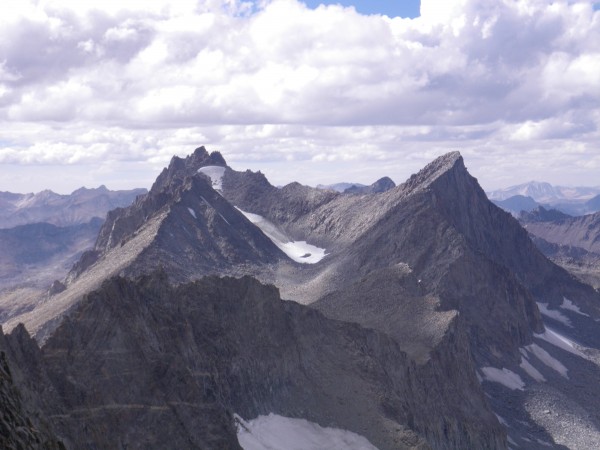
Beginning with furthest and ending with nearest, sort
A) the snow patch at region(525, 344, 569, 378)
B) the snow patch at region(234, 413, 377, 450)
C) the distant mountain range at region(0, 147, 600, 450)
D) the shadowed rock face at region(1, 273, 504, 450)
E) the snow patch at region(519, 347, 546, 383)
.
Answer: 1. the snow patch at region(525, 344, 569, 378)
2. the snow patch at region(519, 347, 546, 383)
3. the snow patch at region(234, 413, 377, 450)
4. the distant mountain range at region(0, 147, 600, 450)
5. the shadowed rock face at region(1, 273, 504, 450)

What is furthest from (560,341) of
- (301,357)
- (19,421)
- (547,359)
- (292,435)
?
(19,421)

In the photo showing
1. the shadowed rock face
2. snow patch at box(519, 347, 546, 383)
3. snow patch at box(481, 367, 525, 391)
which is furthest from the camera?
snow patch at box(519, 347, 546, 383)

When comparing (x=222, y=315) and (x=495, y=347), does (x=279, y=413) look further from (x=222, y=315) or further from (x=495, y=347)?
(x=495, y=347)

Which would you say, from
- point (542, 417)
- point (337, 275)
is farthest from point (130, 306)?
point (337, 275)

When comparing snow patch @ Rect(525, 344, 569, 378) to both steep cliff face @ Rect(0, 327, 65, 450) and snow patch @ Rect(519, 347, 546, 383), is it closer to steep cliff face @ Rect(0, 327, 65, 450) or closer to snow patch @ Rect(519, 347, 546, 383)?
snow patch @ Rect(519, 347, 546, 383)

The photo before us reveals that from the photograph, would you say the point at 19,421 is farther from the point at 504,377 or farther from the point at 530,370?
the point at 530,370

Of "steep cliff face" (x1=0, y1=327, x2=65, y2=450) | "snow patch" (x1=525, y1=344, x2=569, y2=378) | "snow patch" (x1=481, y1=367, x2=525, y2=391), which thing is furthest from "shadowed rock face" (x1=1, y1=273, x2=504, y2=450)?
"snow patch" (x1=525, y1=344, x2=569, y2=378)

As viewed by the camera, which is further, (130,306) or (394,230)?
(394,230)
